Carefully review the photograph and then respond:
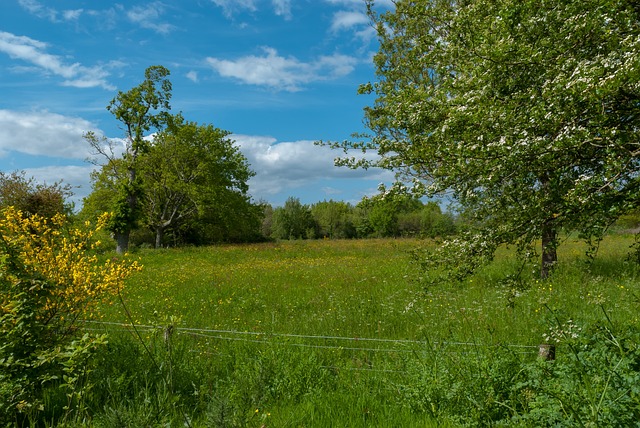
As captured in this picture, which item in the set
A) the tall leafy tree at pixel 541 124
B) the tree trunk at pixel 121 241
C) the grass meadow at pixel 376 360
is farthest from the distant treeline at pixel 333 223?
the tall leafy tree at pixel 541 124

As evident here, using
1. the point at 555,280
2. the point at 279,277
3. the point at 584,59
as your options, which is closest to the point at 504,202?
the point at 584,59

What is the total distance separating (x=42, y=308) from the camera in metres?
5.34

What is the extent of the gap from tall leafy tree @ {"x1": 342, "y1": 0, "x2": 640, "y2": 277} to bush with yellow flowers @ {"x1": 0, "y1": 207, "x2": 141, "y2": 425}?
441cm

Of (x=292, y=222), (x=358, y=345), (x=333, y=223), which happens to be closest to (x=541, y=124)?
(x=358, y=345)

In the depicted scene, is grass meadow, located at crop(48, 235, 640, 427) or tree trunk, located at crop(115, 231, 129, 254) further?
tree trunk, located at crop(115, 231, 129, 254)

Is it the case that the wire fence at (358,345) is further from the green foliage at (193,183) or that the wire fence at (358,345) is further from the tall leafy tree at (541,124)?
the green foliage at (193,183)

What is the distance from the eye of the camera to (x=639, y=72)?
10.3ft

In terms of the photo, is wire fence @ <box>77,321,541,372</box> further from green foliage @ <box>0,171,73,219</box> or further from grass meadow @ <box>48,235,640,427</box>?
green foliage @ <box>0,171,73,219</box>

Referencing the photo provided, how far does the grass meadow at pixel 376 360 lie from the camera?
3.60 m

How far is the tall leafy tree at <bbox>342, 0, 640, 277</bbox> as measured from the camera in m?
3.73

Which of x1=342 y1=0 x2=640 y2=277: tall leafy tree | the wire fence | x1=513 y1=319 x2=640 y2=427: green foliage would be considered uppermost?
x1=342 y1=0 x2=640 y2=277: tall leafy tree

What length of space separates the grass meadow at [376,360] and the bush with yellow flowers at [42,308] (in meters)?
0.49

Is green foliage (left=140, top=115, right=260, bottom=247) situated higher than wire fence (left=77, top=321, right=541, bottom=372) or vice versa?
green foliage (left=140, top=115, right=260, bottom=247)

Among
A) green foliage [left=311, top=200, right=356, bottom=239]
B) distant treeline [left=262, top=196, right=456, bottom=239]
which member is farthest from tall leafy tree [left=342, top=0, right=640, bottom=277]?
green foliage [left=311, top=200, right=356, bottom=239]
